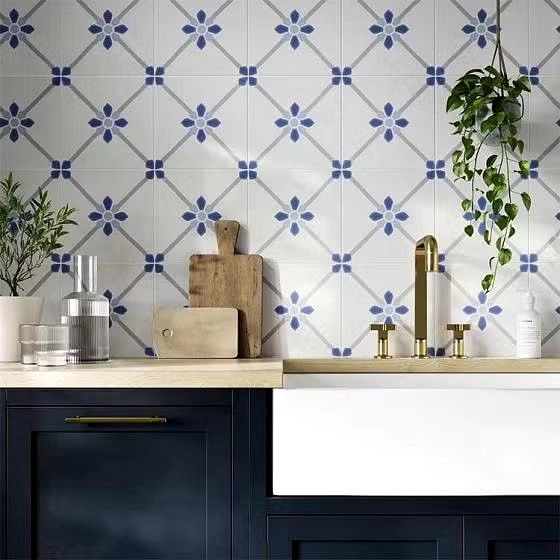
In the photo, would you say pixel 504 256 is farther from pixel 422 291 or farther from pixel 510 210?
pixel 422 291

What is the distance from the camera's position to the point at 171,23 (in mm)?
2439

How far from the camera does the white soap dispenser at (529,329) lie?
2305 millimetres

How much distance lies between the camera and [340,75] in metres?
2.43

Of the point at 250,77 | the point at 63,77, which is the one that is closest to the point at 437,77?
the point at 250,77

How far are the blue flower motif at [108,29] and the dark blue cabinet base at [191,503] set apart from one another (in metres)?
1.11

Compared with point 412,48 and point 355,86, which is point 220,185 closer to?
point 355,86

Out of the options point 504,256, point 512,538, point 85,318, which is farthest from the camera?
point 504,256

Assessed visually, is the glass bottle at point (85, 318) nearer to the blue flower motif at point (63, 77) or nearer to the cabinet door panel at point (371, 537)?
the blue flower motif at point (63, 77)

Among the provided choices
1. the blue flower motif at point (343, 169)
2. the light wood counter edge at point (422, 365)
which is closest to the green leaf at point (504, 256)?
the light wood counter edge at point (422, 365)

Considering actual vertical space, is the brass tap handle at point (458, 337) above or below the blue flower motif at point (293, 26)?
below

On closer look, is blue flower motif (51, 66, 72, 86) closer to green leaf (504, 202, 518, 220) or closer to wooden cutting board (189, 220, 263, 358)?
wooden cutting board (189, 220, 263, 358)

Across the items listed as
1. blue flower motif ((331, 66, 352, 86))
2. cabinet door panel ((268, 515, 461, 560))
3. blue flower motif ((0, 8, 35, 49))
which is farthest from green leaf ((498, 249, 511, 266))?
blue flower motif ((0, 8, 35, 49))

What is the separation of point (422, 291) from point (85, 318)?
3.04 feet

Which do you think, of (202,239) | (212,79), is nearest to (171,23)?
(212,79)
